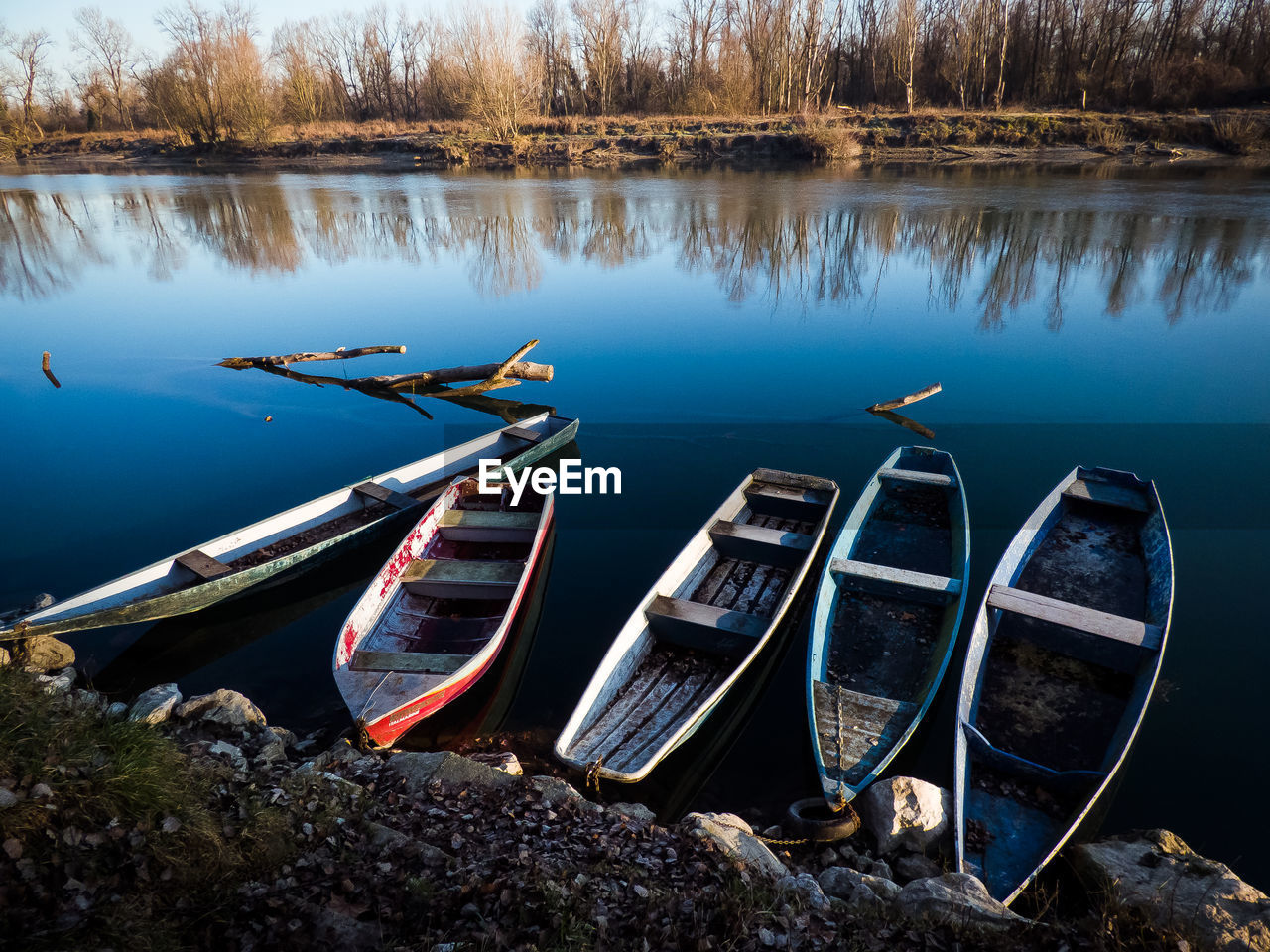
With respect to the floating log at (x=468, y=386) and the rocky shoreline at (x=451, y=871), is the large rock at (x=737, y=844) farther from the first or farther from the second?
the floating log at (x=468, y=386)

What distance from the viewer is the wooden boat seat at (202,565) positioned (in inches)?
329

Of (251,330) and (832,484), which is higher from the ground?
(251,330)

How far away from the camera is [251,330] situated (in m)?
19.6

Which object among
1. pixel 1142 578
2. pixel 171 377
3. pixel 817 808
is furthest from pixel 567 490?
pixel 171 377

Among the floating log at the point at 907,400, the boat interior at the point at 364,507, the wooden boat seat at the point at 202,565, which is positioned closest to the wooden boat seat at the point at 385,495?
the boat interior at the point at 364,507

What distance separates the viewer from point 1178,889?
15.4ft

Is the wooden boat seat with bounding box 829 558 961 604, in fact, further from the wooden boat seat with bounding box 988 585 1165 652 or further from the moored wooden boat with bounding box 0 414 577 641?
the moored wooden boat with bounding box 0 414 577 641

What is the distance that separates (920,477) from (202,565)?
9.53m

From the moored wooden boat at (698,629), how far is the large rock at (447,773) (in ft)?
1.90

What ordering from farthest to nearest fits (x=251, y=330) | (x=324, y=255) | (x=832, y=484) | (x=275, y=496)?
(x=324, y=255) < (x=251, y=330) < (x=275, y=496) < (x=832, y=484)

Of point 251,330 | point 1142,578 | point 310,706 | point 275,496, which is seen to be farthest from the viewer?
point 251,330

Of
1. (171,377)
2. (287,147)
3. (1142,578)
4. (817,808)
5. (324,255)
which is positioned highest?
(287,147)

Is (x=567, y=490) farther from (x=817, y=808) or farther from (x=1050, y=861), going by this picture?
(x=1050, y=861)

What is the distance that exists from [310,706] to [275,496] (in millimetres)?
5412
